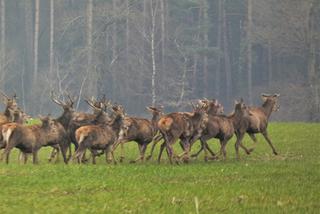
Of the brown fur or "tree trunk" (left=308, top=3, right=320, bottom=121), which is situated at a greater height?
"tree trunk" (left=308, top=3, right=320, bottom=121)

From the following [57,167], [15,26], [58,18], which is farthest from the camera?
[15,26]

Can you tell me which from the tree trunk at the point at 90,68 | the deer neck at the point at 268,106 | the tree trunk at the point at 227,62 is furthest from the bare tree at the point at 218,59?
the deer neck at the point at 268,106

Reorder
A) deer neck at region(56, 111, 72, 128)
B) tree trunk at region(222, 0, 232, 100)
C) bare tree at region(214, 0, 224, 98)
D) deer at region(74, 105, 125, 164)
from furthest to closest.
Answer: bare tree at region(214, 0, 224, 98), tree trunk at region(222, 0, 232, 100), deer neck at region(56, 111, 72, 128), deer at region(74, 105, 125, 164)

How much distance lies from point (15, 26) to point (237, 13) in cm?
2406

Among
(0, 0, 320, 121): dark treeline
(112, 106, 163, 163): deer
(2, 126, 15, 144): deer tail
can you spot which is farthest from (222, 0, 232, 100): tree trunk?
(2, 126, 15, 144): deer tail

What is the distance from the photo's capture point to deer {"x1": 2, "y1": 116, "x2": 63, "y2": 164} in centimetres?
1708

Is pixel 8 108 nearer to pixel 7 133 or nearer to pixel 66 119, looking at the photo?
pixel 66 119

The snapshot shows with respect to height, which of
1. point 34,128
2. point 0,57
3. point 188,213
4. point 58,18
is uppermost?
point 58,18

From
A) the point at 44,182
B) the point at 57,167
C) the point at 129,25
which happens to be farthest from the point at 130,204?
the point at 129,25

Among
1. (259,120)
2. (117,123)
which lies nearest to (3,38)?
(259,120)

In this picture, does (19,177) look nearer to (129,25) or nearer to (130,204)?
(130,204)

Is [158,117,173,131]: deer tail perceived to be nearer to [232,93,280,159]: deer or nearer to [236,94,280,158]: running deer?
[232,93,280,159]: deer

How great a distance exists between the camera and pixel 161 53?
6681 cm

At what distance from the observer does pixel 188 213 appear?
35.4ft
